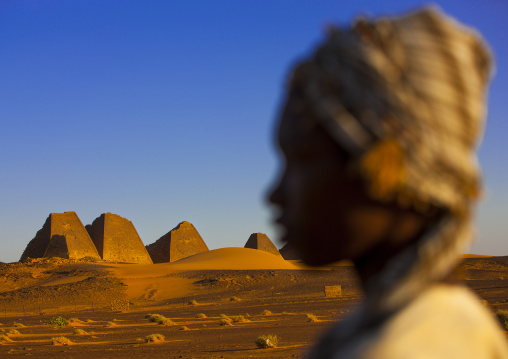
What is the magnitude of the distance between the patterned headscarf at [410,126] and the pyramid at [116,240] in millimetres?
65539

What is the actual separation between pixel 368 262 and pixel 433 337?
0.85ft

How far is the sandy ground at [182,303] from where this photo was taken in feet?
53.3

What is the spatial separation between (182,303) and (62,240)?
2849 cm

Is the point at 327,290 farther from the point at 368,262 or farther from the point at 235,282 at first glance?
the point at 368,262

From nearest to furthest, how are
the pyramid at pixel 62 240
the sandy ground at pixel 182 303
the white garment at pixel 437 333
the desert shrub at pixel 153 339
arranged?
1. the white garment at pixel 437 333
2. the sandy ground at pixel 182 303
3. the desert shrub at pixel 153 339
4. the pyramid at pixel 62 240

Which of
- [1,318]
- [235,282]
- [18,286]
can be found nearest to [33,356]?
[1,318]

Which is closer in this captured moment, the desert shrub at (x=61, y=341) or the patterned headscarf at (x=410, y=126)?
the patterned headscarf at (x=410, y=126)

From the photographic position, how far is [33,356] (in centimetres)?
1540

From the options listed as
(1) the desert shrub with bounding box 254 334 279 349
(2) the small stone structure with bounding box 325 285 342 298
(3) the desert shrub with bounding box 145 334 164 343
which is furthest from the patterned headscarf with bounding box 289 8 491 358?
(2) the small stone structure with bounding box 325 285 342 298

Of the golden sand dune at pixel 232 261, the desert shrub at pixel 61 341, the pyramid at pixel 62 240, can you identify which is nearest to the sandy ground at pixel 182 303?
the golden sand dune at pixel 232 261

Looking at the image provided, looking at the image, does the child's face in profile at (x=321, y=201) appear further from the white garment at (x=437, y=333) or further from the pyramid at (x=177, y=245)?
the pyramid at (x=177, y=245)

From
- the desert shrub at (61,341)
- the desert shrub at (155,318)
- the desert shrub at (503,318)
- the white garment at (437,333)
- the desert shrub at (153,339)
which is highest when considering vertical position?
the white garment at (437,333)

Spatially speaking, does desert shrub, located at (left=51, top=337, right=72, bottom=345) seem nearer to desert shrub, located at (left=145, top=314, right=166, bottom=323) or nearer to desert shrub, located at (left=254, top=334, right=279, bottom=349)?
desert shrub, located at (left=145, top=314, right=166, bottom=323)

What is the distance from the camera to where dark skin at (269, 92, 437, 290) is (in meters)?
1.15
